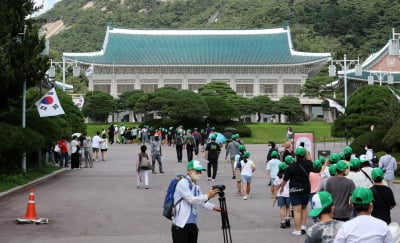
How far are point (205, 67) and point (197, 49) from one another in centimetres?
399

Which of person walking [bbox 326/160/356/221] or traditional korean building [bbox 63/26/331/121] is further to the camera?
traditional korean building [bbox 63/26/331/121]

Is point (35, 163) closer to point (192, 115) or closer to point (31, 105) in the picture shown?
point (31, 105)

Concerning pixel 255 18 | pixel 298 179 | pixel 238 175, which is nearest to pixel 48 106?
pixel 238 175

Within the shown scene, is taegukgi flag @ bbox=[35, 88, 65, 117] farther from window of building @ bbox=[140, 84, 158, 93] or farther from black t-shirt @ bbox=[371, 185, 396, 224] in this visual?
window of building @ bbox=[140, 84, 158, 93]

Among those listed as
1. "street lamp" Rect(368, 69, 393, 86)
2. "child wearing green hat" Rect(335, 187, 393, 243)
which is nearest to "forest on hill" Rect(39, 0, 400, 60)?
"street lamp" Rect(368, 69, 393, 86)

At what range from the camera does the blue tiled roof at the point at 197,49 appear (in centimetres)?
8506

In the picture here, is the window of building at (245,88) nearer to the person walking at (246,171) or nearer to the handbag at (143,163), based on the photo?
the handbag at (143,163)

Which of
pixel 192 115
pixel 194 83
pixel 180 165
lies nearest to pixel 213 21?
pixel 194 83

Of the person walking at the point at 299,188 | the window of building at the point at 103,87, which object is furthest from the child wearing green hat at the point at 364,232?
the window of building at the point at 103,87

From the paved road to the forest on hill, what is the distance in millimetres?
71762

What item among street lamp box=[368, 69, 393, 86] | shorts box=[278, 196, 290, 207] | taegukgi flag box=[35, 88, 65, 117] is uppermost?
Result: street lamp box=[368, 69, 393, 86]

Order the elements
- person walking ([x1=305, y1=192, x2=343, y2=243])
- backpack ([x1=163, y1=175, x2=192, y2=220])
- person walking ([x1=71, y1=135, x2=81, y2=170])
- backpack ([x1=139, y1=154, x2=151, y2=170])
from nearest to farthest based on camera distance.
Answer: person walking ([x1=305, y1=192, x2=343, y2=243]) → backpack ([x1=163, y1=175, x2=192, y2=220]) → backpack ([x1=139, y1=154, x2=151, y2=170]) → person walking ([x1=71, y1=135, x2=81, y2=170])

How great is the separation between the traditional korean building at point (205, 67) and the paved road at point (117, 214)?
→ 60617 millimetres

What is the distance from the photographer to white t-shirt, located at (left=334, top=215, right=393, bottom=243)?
19.7 ft
